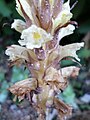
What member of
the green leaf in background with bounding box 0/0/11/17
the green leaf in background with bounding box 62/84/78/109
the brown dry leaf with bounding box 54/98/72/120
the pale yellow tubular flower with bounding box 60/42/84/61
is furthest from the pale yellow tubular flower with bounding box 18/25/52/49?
the green leaf in background with bounding box 0/0/11/17

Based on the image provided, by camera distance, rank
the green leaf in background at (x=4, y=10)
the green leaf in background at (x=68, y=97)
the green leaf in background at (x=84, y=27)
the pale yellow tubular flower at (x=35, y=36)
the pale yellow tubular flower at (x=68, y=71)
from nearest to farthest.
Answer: the pale yellow tubular flower at (x=35, y=36), the pale yellow tubular flower at (x=68, y=71), the green leaf in background at (x=68, y=97), the green leaf in background at (x=4, y=10), the green leaf in background at (x=84, y=27)

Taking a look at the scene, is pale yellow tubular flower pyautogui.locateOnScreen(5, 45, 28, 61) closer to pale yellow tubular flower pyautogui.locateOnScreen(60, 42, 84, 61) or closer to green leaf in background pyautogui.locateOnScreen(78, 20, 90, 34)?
pale yellow tubular flower pyautogui.locateOnScreen(60, 42, 84, 61)

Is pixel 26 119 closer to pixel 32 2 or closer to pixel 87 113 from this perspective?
pixel 87 113

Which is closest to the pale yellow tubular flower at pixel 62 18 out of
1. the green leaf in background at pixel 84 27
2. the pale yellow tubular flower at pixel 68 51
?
the pale yellow tubular flower at pixel 68 51

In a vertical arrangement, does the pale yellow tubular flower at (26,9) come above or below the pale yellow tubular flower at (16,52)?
above

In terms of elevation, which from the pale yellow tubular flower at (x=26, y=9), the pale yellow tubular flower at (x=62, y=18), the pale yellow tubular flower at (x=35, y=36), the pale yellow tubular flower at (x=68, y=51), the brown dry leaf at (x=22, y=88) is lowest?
the brown dry leaf at (x=22, y=88)

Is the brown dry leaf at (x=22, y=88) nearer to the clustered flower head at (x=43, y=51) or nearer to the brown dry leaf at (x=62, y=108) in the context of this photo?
the clustered flower head at (x=43, y=51)

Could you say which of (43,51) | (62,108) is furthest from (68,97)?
(43,51)
